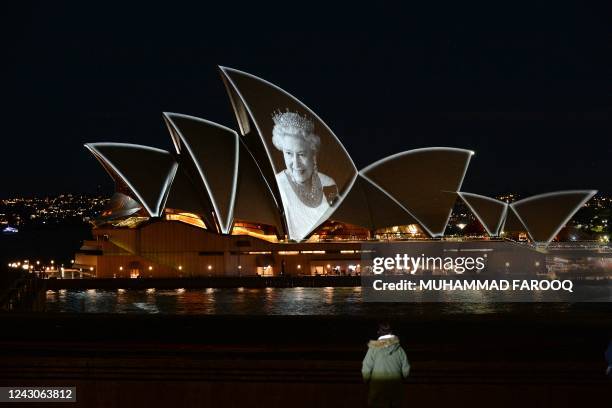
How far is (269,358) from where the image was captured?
636 centimetres

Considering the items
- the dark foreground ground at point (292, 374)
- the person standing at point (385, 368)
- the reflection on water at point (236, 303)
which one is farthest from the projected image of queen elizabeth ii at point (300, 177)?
the person standing at point (385, 368)

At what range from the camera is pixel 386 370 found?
5.06m

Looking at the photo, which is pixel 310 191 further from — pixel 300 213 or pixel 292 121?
pixel 292 121

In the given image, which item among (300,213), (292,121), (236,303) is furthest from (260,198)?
(236,303)

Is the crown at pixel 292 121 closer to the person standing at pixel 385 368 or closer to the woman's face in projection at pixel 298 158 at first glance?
the woman's face in projection at pixel 298 158

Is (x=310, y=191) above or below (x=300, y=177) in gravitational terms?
below

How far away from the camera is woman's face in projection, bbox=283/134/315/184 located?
34.1 metres

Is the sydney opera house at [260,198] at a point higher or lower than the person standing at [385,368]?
higher

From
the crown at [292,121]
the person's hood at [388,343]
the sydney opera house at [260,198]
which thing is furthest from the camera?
the crown at [292,121]

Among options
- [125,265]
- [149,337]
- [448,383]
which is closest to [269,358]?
[448,383]

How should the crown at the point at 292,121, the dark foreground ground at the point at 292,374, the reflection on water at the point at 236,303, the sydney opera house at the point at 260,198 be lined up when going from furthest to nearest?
1. the crown at the point at 292,121
2. the sydney opera house at the point at 260,198
3. the reflection on water at the point at 236,303
4. the dark foreground ground at the point at 292,374

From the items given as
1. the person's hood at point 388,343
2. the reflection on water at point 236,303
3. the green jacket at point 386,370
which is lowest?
the reflection on water at point 236,303

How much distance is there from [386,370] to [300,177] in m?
30.1

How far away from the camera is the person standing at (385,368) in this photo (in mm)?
5020
